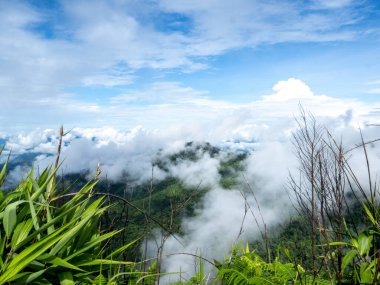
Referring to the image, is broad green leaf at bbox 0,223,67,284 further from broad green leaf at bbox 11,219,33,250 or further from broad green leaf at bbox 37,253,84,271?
broad green leaf at bbox 11,219,33,250

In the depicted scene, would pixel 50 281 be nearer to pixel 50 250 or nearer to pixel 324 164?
pixel 50 250

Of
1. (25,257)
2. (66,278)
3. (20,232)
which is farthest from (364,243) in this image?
(20,232)

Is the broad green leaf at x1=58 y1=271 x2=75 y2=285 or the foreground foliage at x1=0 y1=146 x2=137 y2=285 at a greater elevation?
the foreground foliage at x1=0 y1=146 x2=137 y2=285

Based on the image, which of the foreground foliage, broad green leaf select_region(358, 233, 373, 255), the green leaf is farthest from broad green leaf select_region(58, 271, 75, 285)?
broad green leaf select_region(358, 233, 373, 255)

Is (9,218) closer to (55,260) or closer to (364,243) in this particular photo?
(55,260)

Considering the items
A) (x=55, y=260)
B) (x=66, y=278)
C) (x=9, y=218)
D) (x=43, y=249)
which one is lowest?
(x=66, y=278)

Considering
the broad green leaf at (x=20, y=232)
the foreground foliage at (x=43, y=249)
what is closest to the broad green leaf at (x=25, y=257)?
the foreground foliage at (x=43, y=249)

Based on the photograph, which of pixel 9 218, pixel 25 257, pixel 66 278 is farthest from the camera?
pixel 66 278

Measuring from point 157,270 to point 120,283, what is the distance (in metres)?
0.36

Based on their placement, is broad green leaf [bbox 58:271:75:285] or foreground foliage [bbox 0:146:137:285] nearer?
foreground foliage [bbox 0:146:137:285]

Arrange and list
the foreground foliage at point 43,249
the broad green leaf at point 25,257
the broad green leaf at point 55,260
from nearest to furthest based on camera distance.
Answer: the broad green leaf at point 25,257 → the foreground foliage at point 43,249 → the broad green leaf at point 55,260

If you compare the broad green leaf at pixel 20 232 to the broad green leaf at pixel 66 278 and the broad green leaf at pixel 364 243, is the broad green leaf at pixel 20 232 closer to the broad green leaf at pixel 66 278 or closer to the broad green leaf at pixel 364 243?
the broad green leaf at pixel 66 278

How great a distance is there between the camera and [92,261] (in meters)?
2.56

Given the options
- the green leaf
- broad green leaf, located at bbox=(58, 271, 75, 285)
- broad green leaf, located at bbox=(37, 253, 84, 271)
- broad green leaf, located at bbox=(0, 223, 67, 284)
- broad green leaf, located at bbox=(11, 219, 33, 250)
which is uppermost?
the green leaf
